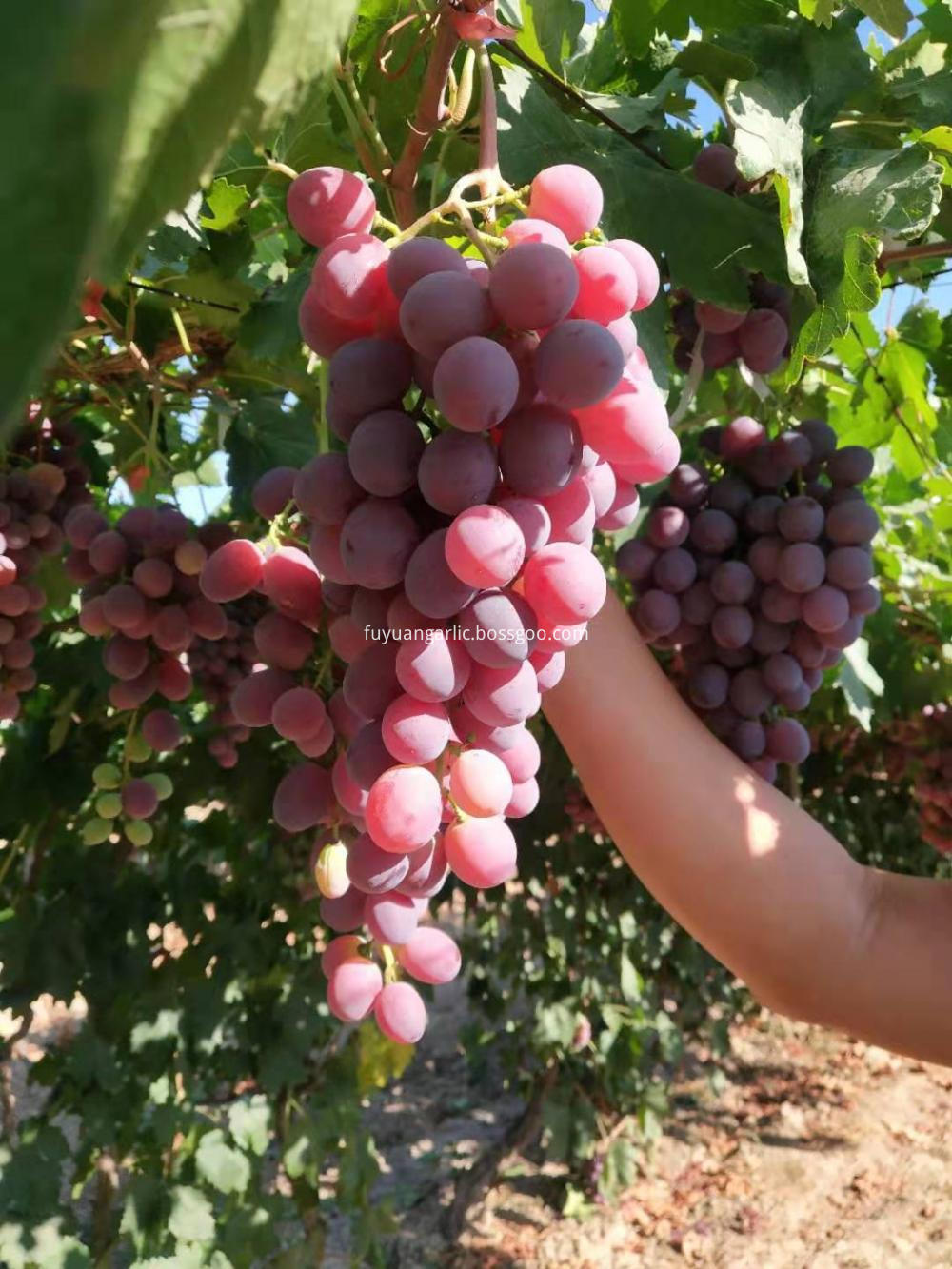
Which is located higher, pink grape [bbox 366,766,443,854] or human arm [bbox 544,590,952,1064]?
pink grape [bbox 366,766,443,854]

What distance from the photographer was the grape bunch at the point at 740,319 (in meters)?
0.91

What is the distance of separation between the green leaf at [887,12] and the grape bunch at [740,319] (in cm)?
15


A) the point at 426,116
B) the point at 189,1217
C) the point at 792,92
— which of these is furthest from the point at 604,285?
the point at 189,1217

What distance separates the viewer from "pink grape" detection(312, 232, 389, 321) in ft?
1.87

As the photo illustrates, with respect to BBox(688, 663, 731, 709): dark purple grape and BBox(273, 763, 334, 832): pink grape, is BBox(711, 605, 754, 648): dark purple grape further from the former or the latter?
BBox(273, 763, 334, 832): pink grape

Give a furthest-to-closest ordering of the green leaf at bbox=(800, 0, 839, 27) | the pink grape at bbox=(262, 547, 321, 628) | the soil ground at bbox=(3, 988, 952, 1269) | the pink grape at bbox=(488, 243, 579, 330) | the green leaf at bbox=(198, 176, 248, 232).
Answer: the soil ground at bbox=(3, 988, 952, 1269) < the green leaf at bbox=(198, 176, 248, 232) < the pink grape at bbox=(262, 547, 321, 628) < the green leaf at bbox=(800, 0, 839, 27) < the pink grape at bbox=(488, 243, 579, 330)

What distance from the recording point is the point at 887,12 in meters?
0.77

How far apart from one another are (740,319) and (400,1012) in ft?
2.34

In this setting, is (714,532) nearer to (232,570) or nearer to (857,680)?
(857,680)

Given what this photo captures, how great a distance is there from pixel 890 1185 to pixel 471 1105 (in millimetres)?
2039

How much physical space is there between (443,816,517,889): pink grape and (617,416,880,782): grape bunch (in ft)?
2.23

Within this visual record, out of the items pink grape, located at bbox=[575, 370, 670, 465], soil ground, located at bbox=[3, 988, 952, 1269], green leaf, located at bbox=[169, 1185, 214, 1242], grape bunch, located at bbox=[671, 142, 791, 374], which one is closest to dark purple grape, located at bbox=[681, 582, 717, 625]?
grape bunch, located at bbox=[671, 142, 791, 374]

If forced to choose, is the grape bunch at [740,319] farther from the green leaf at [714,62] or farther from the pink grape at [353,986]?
the pink grape at [353,986]

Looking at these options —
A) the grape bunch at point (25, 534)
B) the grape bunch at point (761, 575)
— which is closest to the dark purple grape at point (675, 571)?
the grape bunch at point (761, 575)
